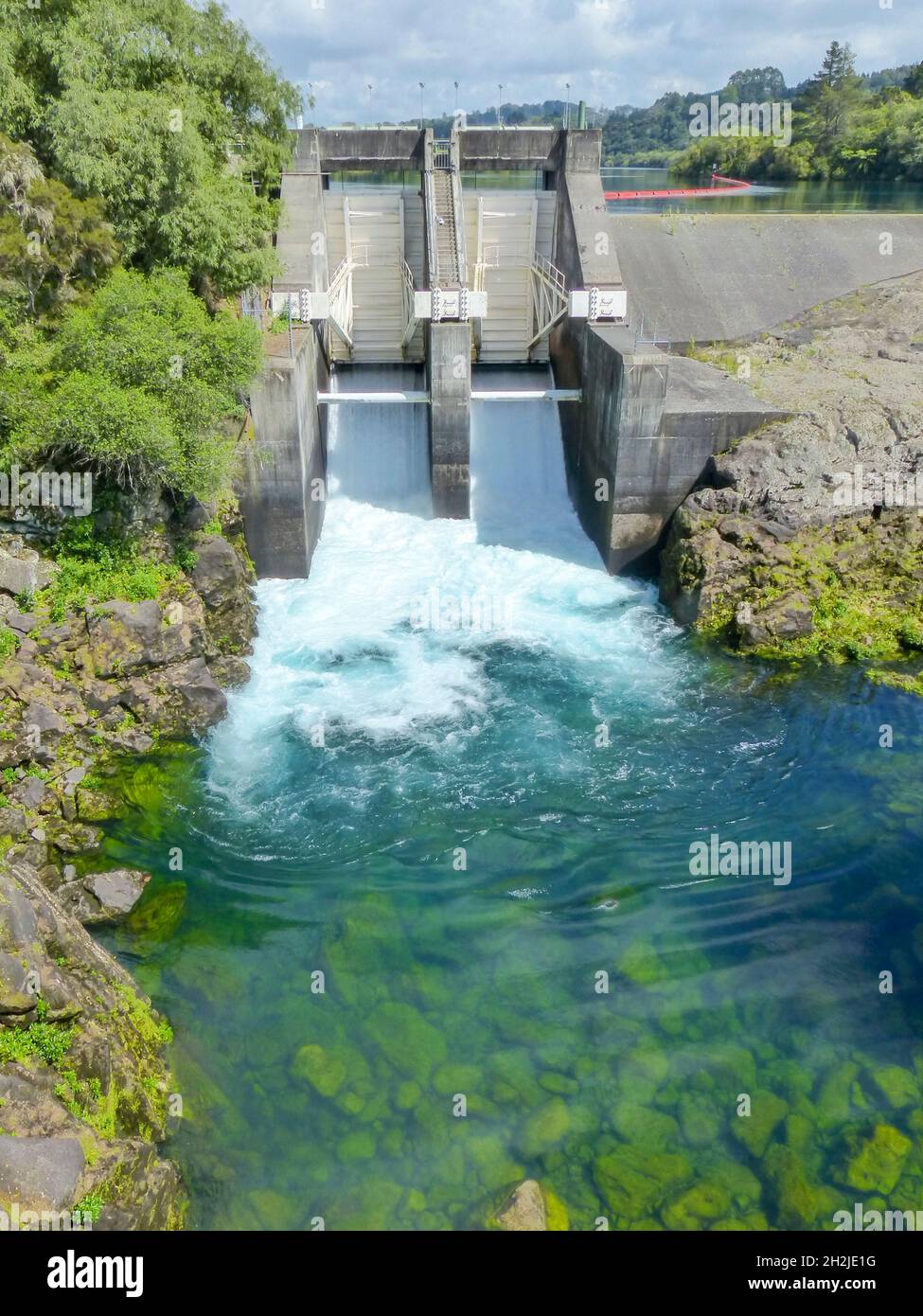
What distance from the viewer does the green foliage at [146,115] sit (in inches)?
653

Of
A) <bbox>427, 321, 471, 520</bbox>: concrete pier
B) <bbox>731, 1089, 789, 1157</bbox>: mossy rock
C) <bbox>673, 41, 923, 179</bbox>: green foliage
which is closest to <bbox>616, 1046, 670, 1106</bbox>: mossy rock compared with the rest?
<bbox>731, 1089, 789, 1157</bbox>: mossy rock

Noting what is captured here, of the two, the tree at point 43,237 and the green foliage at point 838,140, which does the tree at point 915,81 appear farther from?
the tree at point 43,237

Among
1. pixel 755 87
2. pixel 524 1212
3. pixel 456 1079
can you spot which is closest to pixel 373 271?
pixel 456 1079

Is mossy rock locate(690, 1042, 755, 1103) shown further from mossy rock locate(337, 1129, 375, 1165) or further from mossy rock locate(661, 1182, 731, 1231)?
mossy rock locate(337, 1129, 375, 1165)

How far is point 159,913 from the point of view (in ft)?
41.7

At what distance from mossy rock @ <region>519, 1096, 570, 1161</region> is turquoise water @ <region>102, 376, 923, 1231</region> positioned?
1.3 inches

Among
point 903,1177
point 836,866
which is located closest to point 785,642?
point 836,866

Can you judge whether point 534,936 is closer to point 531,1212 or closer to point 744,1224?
point 531,1212

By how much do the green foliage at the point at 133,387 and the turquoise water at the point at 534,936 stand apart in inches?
190

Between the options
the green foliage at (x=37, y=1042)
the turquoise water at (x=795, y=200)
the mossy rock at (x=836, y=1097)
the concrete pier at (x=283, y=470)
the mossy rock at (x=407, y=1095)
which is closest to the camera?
the green foliage at (x=37, y=1042)

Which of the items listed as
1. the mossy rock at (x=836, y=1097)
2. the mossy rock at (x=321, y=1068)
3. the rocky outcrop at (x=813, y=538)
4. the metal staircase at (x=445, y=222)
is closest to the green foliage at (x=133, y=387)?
the metal staircase at (x=445, y=222)

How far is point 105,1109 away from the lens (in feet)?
30.5

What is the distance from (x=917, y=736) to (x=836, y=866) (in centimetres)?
414

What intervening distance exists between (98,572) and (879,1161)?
15.3m
